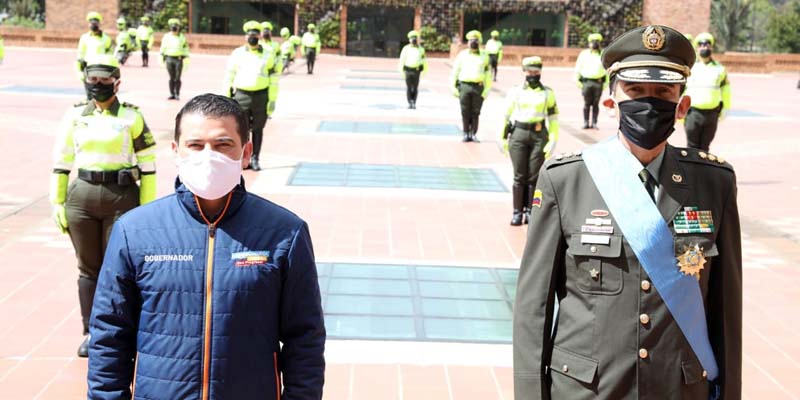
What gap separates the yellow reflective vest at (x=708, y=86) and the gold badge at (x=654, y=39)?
10143mm

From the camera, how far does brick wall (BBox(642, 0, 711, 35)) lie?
173 ft

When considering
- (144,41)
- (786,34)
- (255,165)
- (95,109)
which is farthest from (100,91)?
(786,34)

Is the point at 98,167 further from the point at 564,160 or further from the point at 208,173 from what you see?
the point at 564,160

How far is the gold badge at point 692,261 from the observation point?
3094 mm

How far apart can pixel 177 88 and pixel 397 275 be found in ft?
50.9

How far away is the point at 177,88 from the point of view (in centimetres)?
2292

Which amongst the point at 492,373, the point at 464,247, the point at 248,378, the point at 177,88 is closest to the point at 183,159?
the point at 248,378

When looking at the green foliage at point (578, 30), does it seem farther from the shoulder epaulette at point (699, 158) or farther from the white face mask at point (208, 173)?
the white face mask at point (208, 173)

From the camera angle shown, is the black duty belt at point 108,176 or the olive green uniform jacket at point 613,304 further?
the black duty belt at point 108,176

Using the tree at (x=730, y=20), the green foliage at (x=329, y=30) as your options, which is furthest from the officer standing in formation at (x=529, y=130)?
the tree at (x=730, y=20)

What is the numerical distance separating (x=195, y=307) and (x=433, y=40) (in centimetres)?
4982

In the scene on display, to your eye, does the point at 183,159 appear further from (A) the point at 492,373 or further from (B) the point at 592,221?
(A) the point at 492,373

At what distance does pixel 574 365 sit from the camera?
123 inches

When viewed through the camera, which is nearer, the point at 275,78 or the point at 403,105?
the point at 275,78
